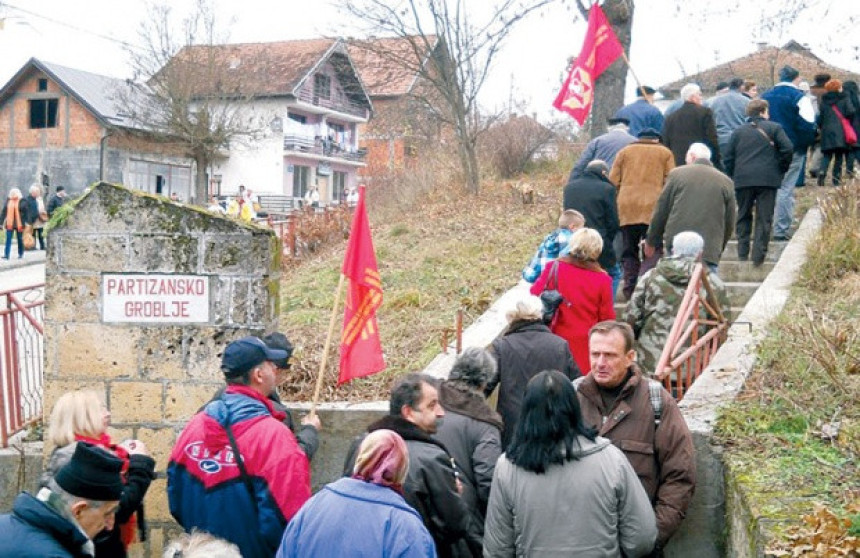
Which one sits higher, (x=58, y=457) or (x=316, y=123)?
(x=316, y=123)

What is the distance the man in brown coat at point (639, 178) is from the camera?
10750 millimetres

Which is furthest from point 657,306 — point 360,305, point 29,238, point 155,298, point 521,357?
point 29,238

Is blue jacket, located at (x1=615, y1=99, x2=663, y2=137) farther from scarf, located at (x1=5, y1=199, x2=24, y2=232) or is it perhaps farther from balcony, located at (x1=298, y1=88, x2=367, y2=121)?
balcony, located at (x1=298, y1=88, x2=367, y2=121)

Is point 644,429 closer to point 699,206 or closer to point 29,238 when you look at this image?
point 699,206

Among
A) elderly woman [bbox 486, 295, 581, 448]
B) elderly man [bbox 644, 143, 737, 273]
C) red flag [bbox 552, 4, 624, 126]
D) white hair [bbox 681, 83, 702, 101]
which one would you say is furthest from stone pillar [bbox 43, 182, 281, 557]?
red flag [bbox 552, 4, 624, 126]

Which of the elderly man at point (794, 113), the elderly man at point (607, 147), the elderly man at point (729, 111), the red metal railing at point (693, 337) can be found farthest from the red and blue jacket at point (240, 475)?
the elderly man at point (729, 111)

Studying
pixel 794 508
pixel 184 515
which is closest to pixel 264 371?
pixel 184 515

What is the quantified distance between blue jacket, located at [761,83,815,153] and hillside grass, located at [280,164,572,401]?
347 cm

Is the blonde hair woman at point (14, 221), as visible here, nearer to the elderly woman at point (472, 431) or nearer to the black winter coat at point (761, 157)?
the black winter coat at point (761, 157)

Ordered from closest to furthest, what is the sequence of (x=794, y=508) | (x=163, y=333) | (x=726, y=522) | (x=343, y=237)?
1. (x=794, y=508)
2. (x=726, y=522)
3. (x=163, y=333)
4. (x=343, y=237)

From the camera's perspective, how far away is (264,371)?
5.16 metres

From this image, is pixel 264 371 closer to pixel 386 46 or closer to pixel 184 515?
pixel 184 515

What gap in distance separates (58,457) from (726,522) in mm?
3764

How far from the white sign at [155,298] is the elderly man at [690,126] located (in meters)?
7.09
